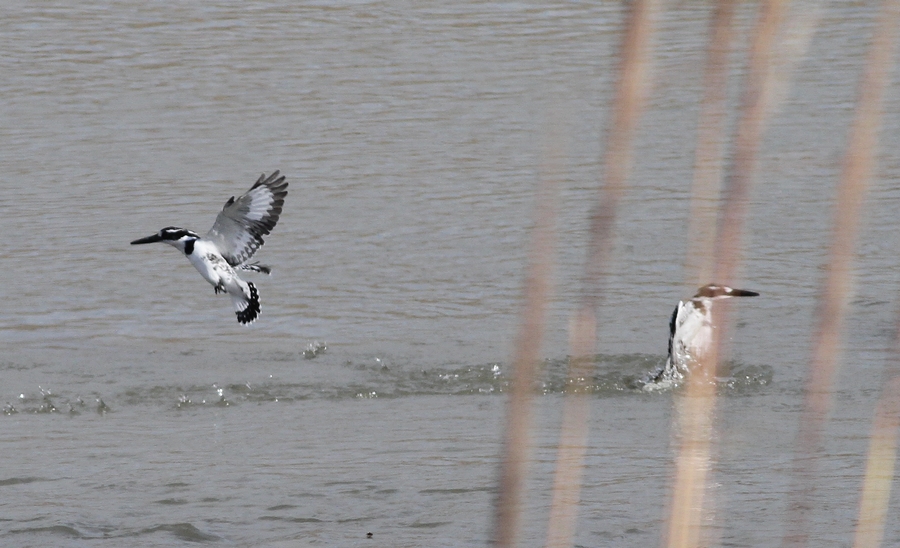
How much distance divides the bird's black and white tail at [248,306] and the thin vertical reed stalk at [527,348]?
5156mm

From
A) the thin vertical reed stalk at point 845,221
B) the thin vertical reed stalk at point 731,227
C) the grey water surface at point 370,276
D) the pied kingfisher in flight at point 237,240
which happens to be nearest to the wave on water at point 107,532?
the grey water surface at point 370,276

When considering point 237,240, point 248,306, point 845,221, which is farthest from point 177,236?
point 845,221

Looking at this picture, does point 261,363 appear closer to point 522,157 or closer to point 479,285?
point 479,285

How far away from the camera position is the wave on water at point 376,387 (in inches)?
240

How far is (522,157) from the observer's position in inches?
381

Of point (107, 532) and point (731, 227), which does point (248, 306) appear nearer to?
point (107, 532)

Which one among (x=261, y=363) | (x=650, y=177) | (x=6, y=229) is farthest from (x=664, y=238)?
(x=6, y=229)

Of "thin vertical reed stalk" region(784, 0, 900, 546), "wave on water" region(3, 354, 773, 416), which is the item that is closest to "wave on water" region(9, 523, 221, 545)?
"wave on water" region(3, 354, 773, 416)

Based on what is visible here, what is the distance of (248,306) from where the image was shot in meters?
6.86

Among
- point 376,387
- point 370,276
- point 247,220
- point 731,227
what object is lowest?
point 376,387

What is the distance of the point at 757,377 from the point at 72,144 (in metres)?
5.82

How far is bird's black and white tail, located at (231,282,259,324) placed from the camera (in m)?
6.84

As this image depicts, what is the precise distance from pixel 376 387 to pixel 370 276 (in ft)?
5.95

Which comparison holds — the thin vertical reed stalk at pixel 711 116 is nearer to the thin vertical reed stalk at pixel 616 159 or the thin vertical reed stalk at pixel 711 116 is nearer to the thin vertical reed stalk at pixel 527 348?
the thin vertical reed stalk at pixel 616 159
